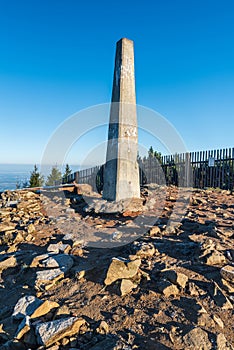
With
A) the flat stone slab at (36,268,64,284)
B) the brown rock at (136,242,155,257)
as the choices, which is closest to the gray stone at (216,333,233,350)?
the brown rock at (136,242,155,257)

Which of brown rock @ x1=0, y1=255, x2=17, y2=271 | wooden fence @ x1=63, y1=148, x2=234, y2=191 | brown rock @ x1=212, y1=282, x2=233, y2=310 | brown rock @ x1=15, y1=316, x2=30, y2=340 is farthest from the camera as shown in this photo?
wooden fence @ x1=63, y1=148, x2=234, y2=191

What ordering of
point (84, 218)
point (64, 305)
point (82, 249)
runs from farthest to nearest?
point (84, 218), point (82, 249), point (64, 305)

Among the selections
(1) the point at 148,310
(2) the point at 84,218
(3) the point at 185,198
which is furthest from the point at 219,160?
(1) the point at 148,310

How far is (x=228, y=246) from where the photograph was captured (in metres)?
3.34

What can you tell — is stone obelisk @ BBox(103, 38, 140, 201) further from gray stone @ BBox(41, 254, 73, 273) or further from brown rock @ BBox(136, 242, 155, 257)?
gray stone @ BBox(41, 254, 73, 273)

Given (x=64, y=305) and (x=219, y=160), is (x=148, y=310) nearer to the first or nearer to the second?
(x=64, y=305)

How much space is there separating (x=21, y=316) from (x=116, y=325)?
37.6 inches

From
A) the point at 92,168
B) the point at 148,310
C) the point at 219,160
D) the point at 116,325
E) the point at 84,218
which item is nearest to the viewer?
the point at 116,325

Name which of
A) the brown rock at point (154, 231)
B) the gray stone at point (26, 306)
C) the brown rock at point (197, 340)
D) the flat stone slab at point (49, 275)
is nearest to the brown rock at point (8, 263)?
the flat stone slab at point (49, 275)

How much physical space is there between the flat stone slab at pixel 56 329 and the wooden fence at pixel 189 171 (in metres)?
9.11

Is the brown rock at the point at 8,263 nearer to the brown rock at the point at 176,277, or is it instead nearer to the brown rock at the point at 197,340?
the brown rock at the point at 176,277

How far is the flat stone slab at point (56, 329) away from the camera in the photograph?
6.14 ft

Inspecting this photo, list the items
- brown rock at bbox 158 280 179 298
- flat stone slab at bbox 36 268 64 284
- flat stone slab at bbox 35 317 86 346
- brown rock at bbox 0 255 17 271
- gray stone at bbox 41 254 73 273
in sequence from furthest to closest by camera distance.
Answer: brown rock at bbox 0 255 17 271 → gray stone at bbox 41 254 73 273 → flat stone slab at bbox 36 268 64 284 → brown rock at bbox 158 280 179 298 → flat stone slab at bbox 35 317 86 346

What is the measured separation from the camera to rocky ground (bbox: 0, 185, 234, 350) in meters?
1.91
